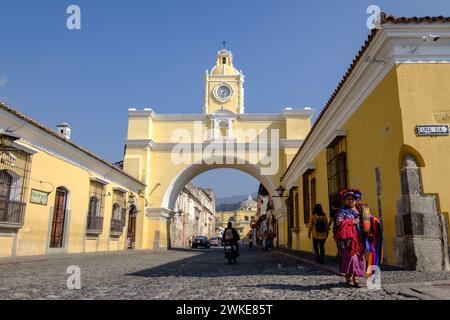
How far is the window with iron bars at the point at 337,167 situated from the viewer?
973 centimetres

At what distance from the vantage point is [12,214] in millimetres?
10477

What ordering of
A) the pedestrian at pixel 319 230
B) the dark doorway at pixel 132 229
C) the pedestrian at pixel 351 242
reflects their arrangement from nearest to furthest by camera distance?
the pedestrian at pixel 351 242 → the pedestrian at pixel 319 230 → the dark doorway at pixel 132 229

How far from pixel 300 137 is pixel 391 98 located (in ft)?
52.7

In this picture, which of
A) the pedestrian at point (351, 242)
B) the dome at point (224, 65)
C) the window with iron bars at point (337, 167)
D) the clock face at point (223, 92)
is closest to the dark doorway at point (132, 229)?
the clock face at point (223, 92)

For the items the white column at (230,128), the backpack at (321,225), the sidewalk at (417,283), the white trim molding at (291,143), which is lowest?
the sidewalk at (417,283)

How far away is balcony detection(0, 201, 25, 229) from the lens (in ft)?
33.4

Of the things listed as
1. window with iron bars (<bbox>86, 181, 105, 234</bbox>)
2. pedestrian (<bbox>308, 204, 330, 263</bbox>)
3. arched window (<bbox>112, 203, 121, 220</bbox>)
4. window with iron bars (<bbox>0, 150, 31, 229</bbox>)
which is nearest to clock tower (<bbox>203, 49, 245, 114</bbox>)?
arched window (<bbox>112, 203, 121, 220</bbox>)

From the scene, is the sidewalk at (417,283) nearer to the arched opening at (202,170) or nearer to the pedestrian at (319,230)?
the pedestrian at (319,230)

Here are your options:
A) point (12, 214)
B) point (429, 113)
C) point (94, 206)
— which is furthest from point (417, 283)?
point (94, 206)

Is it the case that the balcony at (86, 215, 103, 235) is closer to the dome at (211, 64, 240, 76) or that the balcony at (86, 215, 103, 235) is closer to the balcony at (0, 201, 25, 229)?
the balcony at (0, 201, 25, 229)

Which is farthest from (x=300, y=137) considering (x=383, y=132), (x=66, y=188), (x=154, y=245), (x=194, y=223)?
(x=194, y=223)

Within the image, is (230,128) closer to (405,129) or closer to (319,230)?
(319,230)

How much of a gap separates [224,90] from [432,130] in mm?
20150

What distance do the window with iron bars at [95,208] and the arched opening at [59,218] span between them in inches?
75.0
